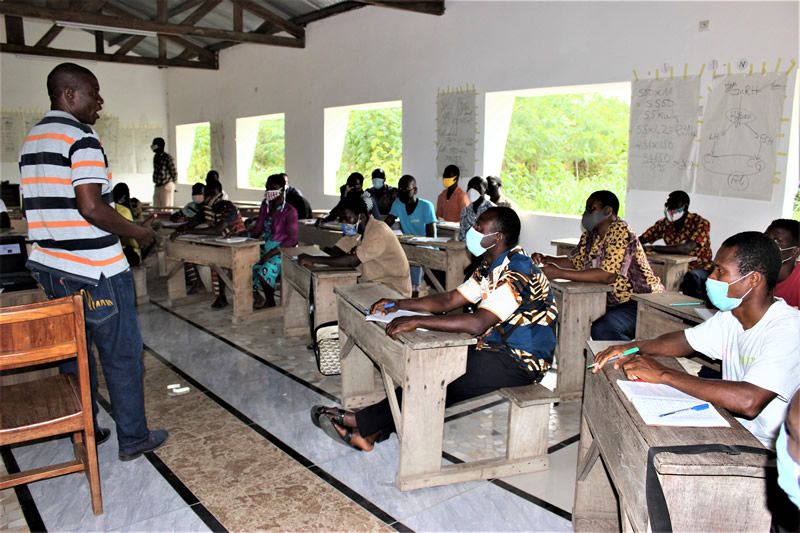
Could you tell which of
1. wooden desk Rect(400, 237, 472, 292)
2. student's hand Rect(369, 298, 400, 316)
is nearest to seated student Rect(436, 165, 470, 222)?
wooden desk Rect(400, 237, 472, 292)

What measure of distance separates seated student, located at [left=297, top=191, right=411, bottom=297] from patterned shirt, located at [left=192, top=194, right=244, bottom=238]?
1.72 meters

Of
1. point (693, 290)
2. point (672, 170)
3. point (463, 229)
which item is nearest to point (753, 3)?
point (672, 170)

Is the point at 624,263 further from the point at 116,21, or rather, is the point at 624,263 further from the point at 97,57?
the point at 97,57

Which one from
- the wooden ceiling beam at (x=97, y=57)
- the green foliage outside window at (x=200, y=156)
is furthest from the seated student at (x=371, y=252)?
the green foliage outside window at (x=200, y=156)

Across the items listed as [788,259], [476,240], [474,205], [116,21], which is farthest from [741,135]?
[116,21]

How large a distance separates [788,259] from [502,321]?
170 cm

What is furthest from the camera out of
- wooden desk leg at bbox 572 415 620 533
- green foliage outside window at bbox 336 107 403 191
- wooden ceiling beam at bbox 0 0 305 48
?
green foliage outside window at bbox 336 107 403 191

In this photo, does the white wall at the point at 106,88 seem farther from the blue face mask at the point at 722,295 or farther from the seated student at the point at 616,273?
the blue face mask at the point at 722,295

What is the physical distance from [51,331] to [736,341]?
83.9 inches

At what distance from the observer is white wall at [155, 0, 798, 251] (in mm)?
4680

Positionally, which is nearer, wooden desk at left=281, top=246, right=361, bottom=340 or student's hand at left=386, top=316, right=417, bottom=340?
student's hand at left=386, top=316, right=417, bottom=340

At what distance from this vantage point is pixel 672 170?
5141 millimetres

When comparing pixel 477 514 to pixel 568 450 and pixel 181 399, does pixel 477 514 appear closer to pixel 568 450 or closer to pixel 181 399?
pixel 568 450

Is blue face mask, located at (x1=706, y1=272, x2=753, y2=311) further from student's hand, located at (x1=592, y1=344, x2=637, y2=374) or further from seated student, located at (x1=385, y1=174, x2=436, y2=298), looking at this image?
seated student, located at (x1=385, y1=174, x2=436, y2=298)
